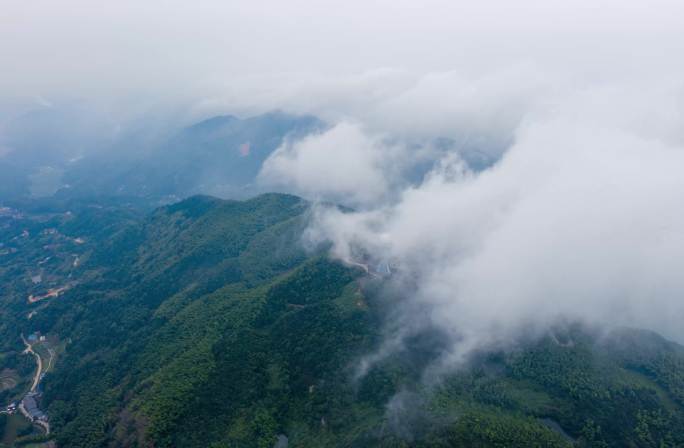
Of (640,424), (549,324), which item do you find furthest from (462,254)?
(640,424)

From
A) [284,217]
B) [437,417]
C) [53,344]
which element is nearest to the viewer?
[437,417]

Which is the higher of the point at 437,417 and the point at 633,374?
the point at 437,417

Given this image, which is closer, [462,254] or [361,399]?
[361,399]

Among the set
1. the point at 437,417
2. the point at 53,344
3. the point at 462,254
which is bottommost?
the point at 53,344

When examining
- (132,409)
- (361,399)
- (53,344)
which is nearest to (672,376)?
(361,399)

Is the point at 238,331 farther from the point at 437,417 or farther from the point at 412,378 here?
the point at 437,417

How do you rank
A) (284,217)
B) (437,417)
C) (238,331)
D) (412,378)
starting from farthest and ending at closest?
(284,217)
(238,331)
(412,378)
(437,417)
